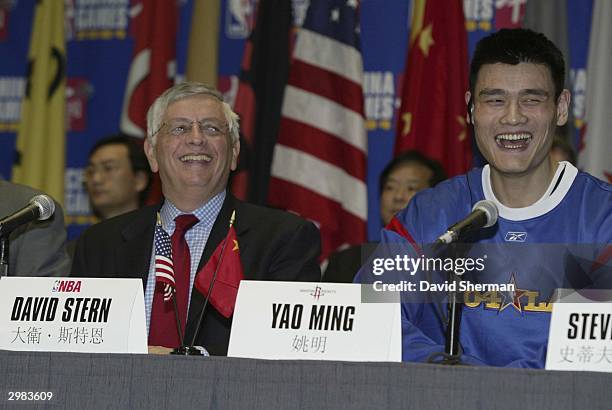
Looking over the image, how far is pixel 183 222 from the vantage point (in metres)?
3.35

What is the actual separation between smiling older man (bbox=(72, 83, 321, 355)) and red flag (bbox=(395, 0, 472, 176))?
1855mm

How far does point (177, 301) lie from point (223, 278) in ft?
1.13

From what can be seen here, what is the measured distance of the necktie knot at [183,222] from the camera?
333 centimetres

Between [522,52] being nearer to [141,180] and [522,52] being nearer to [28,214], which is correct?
[28,214]

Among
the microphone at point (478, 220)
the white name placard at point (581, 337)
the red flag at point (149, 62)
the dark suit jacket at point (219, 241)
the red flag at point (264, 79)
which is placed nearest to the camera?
the white name placard at point (581, 337)

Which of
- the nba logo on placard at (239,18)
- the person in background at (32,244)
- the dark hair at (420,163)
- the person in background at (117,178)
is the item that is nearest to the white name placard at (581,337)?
the person in background at (32,244)

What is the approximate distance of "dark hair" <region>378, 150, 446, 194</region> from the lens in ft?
16.2

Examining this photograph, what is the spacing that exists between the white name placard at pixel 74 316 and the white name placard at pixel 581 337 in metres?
0.93

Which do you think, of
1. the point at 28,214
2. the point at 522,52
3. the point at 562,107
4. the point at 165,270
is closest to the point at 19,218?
the point at 28,214

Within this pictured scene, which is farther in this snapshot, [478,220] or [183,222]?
[183,222]

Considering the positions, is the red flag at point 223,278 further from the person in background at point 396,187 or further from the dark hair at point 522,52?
the person in background at point 396,187

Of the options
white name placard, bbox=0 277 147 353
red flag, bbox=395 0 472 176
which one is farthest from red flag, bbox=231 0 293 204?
white name placard, bbox=0 277 147 353

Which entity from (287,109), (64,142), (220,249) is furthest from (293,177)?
(220,249)

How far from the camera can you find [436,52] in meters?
5.25
